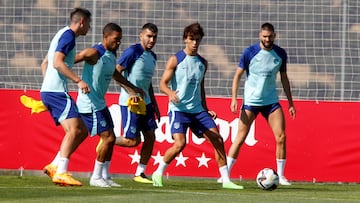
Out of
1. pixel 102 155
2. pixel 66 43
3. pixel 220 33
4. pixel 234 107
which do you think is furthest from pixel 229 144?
pixel 66 43

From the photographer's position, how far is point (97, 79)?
14.3 meters

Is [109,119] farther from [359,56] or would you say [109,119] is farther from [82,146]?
[359,56]

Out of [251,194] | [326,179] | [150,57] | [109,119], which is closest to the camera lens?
[251,194]

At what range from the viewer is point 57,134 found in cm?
1788

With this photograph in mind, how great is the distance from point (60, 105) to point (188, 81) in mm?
2113

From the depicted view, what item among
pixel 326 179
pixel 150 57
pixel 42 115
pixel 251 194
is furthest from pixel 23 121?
pixel 251 194

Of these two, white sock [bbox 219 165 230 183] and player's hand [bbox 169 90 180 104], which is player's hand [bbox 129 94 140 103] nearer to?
player's hand [bbox 169 90 180 104]

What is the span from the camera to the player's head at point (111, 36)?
1426 centimetres

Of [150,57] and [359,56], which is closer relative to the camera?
[150,57]

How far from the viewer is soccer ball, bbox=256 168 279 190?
45.8ft

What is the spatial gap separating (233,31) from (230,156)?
3.14 metres

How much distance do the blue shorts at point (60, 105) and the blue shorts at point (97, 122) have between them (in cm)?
81

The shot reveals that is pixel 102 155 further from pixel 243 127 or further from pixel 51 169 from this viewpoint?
pixel 243 127

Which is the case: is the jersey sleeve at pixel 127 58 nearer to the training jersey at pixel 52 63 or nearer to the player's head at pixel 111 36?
the player's head at pixel 111 36
